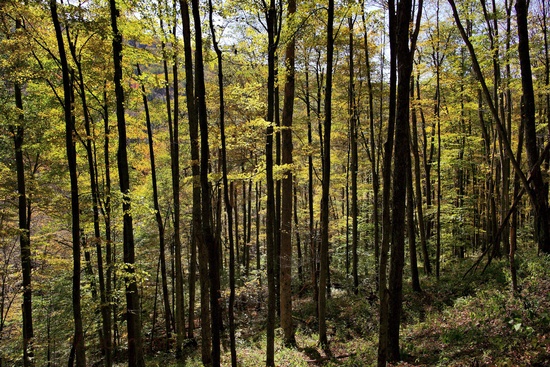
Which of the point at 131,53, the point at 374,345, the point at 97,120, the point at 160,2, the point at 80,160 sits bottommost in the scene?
the point at 374,345

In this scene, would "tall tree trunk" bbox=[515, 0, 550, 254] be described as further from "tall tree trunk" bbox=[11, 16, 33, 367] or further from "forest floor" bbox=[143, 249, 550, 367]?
"tall tree trunk" bbox=[11, 16, 33, 367]

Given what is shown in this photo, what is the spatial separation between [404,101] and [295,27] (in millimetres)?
3379

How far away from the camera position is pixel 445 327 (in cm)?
865

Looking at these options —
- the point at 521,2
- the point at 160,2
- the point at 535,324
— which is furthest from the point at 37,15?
the point at 535,324

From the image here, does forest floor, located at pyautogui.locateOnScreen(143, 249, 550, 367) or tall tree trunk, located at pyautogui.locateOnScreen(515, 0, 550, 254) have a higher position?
Result: tall tree trunk, located at pyautogui.locateOnScreen(515, 0, 550, 254)

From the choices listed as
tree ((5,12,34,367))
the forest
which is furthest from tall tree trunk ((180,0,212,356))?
tree ((5,12,34,367))

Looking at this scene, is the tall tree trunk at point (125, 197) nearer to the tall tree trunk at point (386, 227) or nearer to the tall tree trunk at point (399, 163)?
the tall tree trunk at point (386, 227)

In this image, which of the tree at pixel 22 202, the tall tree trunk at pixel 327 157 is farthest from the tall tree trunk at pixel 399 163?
the tree at pixel 22 202

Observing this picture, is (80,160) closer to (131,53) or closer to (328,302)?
(131,53)

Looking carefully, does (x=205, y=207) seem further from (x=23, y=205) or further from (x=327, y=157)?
Answer: (x=23, y=205)

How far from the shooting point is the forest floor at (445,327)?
6.14 m

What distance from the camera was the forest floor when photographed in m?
6.14

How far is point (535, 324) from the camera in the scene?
6.37 meters

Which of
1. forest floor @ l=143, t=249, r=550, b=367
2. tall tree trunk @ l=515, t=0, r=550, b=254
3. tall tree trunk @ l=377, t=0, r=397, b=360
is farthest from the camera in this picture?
tall tree trunk @ l=515, t=0, r=550, b=254
